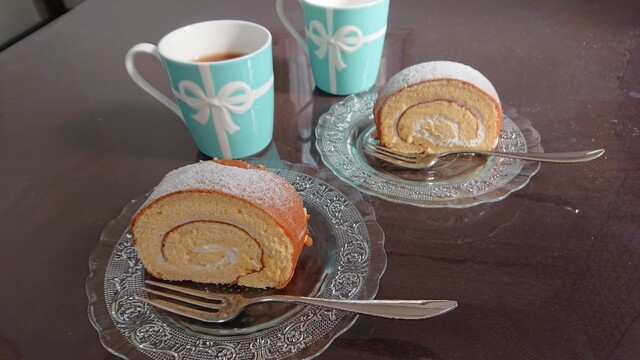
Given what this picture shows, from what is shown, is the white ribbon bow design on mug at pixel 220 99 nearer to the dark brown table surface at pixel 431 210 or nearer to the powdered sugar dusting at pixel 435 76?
the dark brown table surface at pixel 431 210

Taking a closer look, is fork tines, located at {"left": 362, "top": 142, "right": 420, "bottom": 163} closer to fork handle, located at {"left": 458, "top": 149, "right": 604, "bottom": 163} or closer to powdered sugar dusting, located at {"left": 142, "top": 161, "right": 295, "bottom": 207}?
fork handle, located at {"left": 458, "top": 149, "right": 604, "bottom": 163}

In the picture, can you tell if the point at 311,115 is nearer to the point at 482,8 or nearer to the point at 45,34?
the point at 482,8

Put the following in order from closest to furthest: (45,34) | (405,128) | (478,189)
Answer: (478,189) < (405,128) < (45,34)

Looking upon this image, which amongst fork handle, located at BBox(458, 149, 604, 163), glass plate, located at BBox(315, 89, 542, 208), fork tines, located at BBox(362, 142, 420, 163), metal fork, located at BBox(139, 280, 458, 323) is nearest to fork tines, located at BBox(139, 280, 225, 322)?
metal fork, located at BBox(139, 280, 458, 323)

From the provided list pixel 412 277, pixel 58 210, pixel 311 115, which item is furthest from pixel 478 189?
pixel 58 210

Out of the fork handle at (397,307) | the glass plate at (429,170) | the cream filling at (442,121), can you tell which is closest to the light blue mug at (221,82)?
the glass plate at (429,170)

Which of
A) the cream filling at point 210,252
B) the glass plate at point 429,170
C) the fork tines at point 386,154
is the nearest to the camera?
the cream filling at point 210,252
